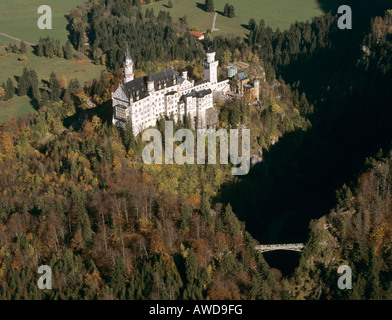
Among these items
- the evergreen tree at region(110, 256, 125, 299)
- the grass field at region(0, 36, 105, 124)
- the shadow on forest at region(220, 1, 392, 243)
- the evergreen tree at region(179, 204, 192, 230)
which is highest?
the grass field at region(0, 36, 105, 124)

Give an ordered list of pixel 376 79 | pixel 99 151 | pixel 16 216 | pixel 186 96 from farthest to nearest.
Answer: pixel 376 79 < pixel 186 96 < pixel 99 151 < pixel 16 216

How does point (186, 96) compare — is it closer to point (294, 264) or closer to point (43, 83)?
point (294, 264)

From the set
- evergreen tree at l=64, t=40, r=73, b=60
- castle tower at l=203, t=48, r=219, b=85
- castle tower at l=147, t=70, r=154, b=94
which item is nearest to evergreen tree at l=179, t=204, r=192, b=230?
castle tower at l=147, t=70, r=154, b=94

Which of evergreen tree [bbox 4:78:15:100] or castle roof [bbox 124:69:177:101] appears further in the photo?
evergreen tree [bbox 4:78:15:100]

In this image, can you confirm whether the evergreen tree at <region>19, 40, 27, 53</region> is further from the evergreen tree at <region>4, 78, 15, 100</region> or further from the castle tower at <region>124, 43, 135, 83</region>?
the castle tower at <region>124, 43, 135, 83</region>

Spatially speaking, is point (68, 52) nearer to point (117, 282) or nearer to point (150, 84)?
point (150, 84)

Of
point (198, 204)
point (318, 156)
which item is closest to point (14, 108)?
point (198, 204)

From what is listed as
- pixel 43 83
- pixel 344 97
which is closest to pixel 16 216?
pixel 43 83

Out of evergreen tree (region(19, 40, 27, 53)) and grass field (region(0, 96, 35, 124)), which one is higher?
evergreen tree (region(19, 40, 27, 53))
